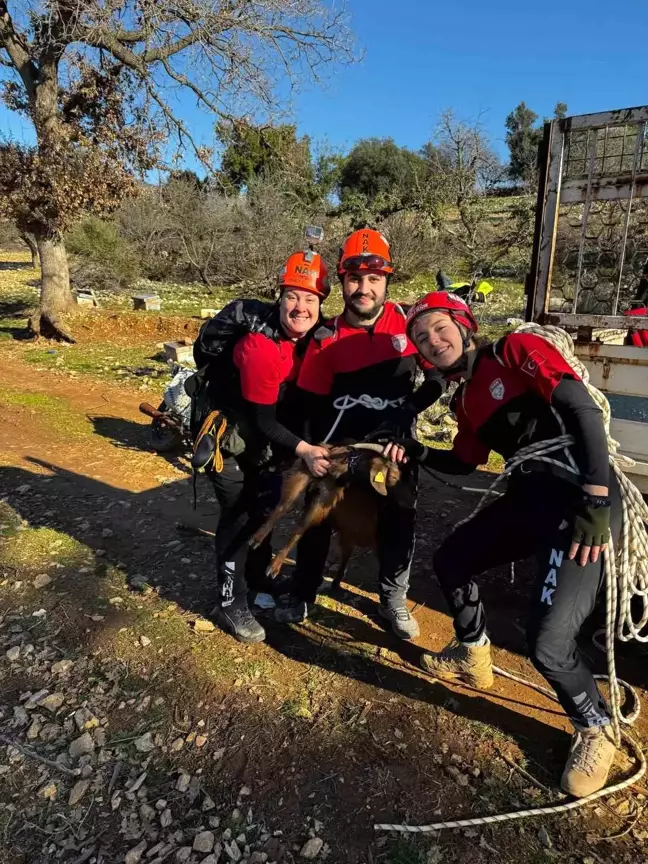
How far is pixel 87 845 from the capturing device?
2.37m

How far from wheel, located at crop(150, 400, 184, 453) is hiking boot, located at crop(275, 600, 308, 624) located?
3.68 metres

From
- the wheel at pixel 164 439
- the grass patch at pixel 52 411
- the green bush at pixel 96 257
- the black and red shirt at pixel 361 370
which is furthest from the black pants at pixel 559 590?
the green bush at pixel 96 257

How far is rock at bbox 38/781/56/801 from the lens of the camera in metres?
2.57

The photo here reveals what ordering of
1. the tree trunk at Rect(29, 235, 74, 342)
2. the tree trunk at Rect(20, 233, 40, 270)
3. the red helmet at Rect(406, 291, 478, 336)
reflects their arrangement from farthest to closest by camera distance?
the tree trunk at Rect(20, 233, 40, 270), the tree trunk at Rect(29, 235, 74, 342), the red helmet at Rect(406, 291, 478, 336)

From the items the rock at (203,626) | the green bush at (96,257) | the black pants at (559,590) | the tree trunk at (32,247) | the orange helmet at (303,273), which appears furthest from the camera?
the tree trunk at (32,247)

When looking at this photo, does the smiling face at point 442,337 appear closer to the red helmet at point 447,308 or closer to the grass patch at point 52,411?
the red helmet at point 447,308

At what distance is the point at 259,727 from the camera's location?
2.89 metres

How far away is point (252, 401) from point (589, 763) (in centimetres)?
226

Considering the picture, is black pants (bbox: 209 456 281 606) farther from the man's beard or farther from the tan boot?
the tan boot

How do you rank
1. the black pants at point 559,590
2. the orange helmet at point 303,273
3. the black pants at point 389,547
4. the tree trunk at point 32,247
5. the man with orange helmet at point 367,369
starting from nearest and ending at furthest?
1. the black pants at point 559,590
2. the orange helmet at point 303,273
3. the man with orange helmet at point 367,369
4. the black pants at point 389,547
5. the tree trunk at point 32,247

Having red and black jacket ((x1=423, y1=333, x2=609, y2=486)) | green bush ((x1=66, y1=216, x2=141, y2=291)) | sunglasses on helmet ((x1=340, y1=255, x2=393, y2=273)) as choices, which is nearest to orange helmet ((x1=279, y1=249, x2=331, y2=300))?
sunglasses on helmet ((x1=340, y1=255, x2=393, y2=273))

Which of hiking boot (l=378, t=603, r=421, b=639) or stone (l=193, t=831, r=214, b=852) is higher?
hiking boot (l=378, t=603, r=421, b=639)

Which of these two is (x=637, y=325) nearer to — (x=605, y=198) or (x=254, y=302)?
(x=605, y=198)

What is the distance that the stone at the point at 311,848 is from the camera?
229 centimetres
